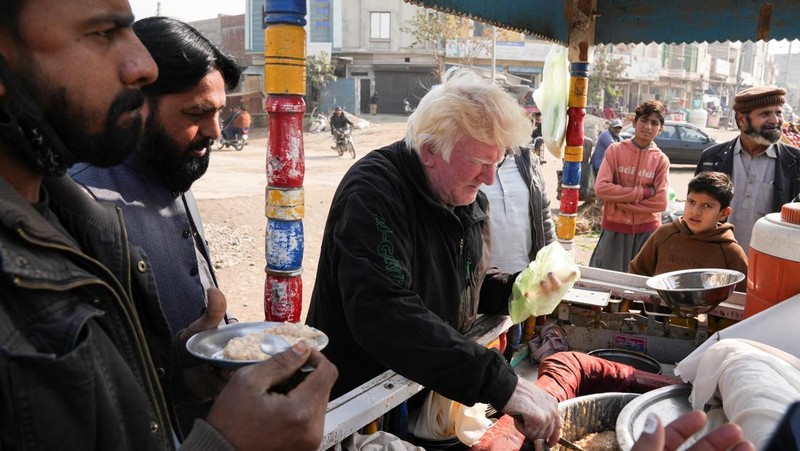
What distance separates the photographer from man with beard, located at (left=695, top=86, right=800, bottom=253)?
4.26 meters

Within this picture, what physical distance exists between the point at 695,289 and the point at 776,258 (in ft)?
1.32

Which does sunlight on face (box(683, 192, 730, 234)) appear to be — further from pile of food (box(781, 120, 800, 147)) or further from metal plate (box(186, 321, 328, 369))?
pile of food (box(781, 120, 800, 147))

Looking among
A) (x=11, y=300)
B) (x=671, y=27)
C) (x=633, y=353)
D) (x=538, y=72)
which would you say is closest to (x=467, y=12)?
(x=671, y=27)

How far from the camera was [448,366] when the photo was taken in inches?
66.2

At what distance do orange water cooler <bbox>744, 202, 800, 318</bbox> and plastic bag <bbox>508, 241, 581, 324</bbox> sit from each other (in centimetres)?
61

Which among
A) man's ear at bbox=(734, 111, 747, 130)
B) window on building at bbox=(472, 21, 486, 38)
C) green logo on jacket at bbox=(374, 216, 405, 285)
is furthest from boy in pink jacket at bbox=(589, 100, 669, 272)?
window on building at bbox=(472, 21, 486, 38)

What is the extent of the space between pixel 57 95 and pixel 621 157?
5.09 meters

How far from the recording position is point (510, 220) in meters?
3.57

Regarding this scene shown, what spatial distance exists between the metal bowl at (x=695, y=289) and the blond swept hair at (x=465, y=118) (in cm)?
97

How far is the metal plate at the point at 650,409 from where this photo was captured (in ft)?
5.74

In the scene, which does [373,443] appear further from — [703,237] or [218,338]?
[703,237]

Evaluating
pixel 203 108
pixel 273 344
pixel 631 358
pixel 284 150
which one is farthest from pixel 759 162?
pixel 273 344

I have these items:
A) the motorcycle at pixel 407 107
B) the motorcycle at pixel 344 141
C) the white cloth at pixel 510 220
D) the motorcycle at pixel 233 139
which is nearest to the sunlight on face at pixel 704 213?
the white cloth at pixel 510 220

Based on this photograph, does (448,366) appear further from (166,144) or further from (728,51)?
(728,51)
